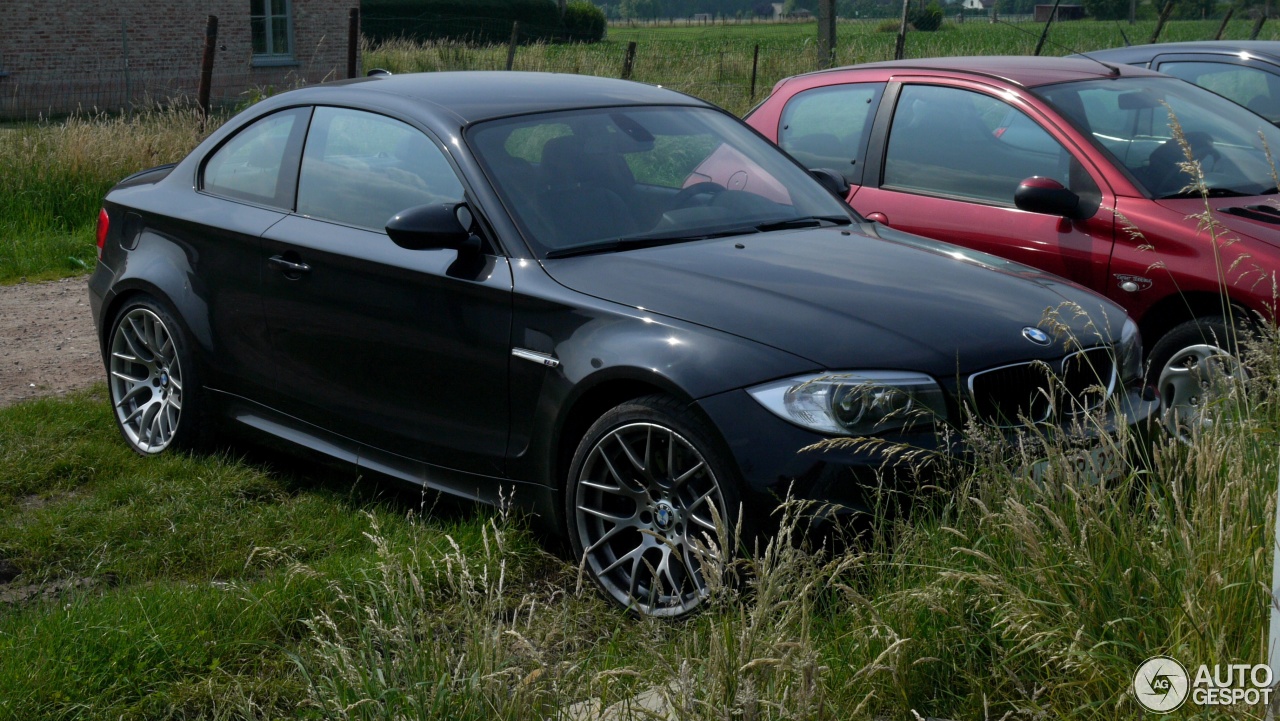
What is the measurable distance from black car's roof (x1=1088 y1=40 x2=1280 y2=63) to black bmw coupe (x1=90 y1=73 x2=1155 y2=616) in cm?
448

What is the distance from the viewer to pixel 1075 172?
589cm

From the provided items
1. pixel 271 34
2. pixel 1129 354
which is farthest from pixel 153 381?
pixel 271 34

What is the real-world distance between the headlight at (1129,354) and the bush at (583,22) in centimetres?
4791

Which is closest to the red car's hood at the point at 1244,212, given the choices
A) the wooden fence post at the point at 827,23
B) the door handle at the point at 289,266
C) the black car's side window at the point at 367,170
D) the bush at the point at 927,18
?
the black car's side window at the point at 367,170

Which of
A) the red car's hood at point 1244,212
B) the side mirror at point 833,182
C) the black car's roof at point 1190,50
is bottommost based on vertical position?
the side mirror at point 833,182

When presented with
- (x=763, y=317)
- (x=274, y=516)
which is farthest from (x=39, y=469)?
(x=763, y=317)

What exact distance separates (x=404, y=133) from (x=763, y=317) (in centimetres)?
182

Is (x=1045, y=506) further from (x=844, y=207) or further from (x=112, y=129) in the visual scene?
(x=112, y=129)

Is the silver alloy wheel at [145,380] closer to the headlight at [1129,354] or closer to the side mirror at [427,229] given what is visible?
the side mirror at [427,229]

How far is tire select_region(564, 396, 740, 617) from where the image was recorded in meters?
3.73

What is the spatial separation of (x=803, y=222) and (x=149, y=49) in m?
23.3

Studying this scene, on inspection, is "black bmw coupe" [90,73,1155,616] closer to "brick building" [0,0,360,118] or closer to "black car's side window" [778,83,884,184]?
"black car's side window" [778,83,884,184]

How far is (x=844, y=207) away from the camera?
5383 mm

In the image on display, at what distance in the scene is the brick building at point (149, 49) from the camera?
2291cm
